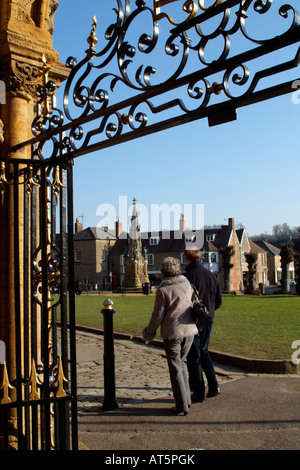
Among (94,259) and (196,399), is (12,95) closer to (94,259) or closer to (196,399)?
(196,399)

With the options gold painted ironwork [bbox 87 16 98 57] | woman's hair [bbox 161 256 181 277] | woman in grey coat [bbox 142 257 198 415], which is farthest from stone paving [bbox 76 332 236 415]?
gold painted ironwork [bbox 87 16 98 57]

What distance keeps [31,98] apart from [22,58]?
0.36 meters

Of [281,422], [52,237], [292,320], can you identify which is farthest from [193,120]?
[292,320]

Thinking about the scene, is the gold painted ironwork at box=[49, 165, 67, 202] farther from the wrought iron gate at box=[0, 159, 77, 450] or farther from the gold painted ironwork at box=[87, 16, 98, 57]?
the gold painted ironwork at box=[87, 16, 98, 57]

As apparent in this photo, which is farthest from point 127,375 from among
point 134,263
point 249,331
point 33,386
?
point 134,263

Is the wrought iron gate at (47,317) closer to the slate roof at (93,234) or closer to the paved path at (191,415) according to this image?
the paved path at (191,415)

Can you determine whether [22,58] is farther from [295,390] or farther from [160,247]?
[160,247]

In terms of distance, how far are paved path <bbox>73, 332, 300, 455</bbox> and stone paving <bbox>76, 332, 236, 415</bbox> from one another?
0.01m

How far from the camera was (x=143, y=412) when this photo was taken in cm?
519

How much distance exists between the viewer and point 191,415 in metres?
5.04

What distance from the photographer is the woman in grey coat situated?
502cm

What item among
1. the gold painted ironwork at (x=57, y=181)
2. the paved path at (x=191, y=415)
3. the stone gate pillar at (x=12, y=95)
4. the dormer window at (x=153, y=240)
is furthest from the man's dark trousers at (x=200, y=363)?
the dormer window at (x=153, y=240)

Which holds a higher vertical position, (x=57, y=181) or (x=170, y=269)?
(x=57, y=181)

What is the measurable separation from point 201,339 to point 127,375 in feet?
6.06
